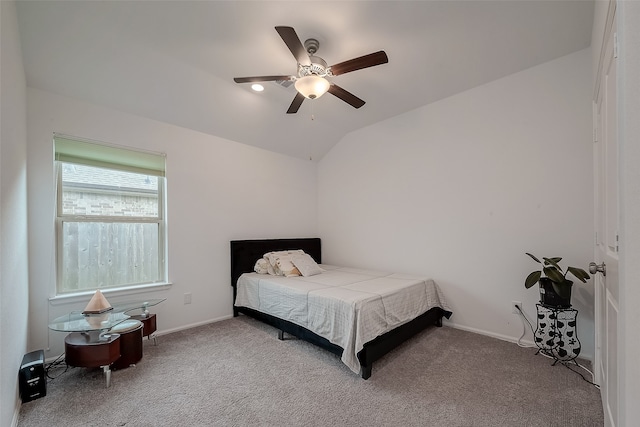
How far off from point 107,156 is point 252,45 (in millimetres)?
1960

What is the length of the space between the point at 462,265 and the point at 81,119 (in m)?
4.38

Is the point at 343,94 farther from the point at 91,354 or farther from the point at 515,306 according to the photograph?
the point at 91,354

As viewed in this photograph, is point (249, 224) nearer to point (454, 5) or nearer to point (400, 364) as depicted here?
point (400, 364)

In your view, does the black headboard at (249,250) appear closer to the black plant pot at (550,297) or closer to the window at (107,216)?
the window at (107,216)

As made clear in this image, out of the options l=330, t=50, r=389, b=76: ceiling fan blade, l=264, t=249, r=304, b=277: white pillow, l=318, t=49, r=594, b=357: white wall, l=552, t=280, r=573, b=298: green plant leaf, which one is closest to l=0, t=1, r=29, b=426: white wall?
l=330, t=50, r=389, b=76: ceiling fan blade

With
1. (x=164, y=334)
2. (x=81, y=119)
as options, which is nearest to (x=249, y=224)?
(x=164, y=334)

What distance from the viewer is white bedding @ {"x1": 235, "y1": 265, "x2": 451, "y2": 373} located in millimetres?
2303

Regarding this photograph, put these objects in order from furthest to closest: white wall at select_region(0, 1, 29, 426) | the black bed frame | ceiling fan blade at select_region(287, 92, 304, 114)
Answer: ceiling fan blade at select_region(287, 92, 304, 114) < the black bed frame < white wall at select_region(0, 1, 29, 426)

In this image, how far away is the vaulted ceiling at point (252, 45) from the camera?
2.12 metres

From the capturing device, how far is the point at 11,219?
1813 mm

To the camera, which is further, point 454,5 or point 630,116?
point 454,5

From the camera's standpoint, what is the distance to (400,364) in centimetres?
244

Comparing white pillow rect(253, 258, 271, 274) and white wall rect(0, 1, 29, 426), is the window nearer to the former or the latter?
white wall rect(0, 1, 29, 426)

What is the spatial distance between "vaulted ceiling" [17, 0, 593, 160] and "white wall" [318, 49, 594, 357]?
0.34 metres
